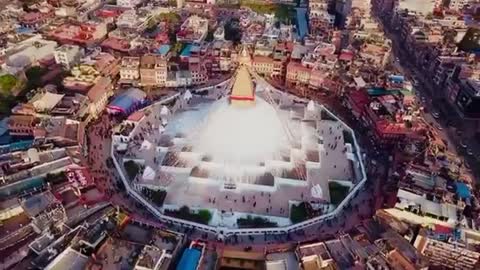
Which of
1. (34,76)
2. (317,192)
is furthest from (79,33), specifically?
(317,192)

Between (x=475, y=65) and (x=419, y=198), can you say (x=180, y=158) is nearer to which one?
(x=419, y=198)

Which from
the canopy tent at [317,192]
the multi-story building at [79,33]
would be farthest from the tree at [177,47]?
the canopy tent at [317,192]

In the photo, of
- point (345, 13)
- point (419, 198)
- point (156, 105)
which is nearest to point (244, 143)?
point (156, 105)

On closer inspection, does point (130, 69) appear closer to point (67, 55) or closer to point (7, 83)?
point (67, 55)

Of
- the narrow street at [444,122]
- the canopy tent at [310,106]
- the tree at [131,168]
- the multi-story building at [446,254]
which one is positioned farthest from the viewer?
the canopy tent at [310,106]

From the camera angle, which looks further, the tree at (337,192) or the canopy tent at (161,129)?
the canopy tent at (161,129)

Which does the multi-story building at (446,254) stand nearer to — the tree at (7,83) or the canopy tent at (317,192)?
the canopy tent at (317,192)

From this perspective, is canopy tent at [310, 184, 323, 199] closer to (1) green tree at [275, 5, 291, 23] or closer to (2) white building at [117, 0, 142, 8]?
(1) green tree at [275, 5, 291, 23]
